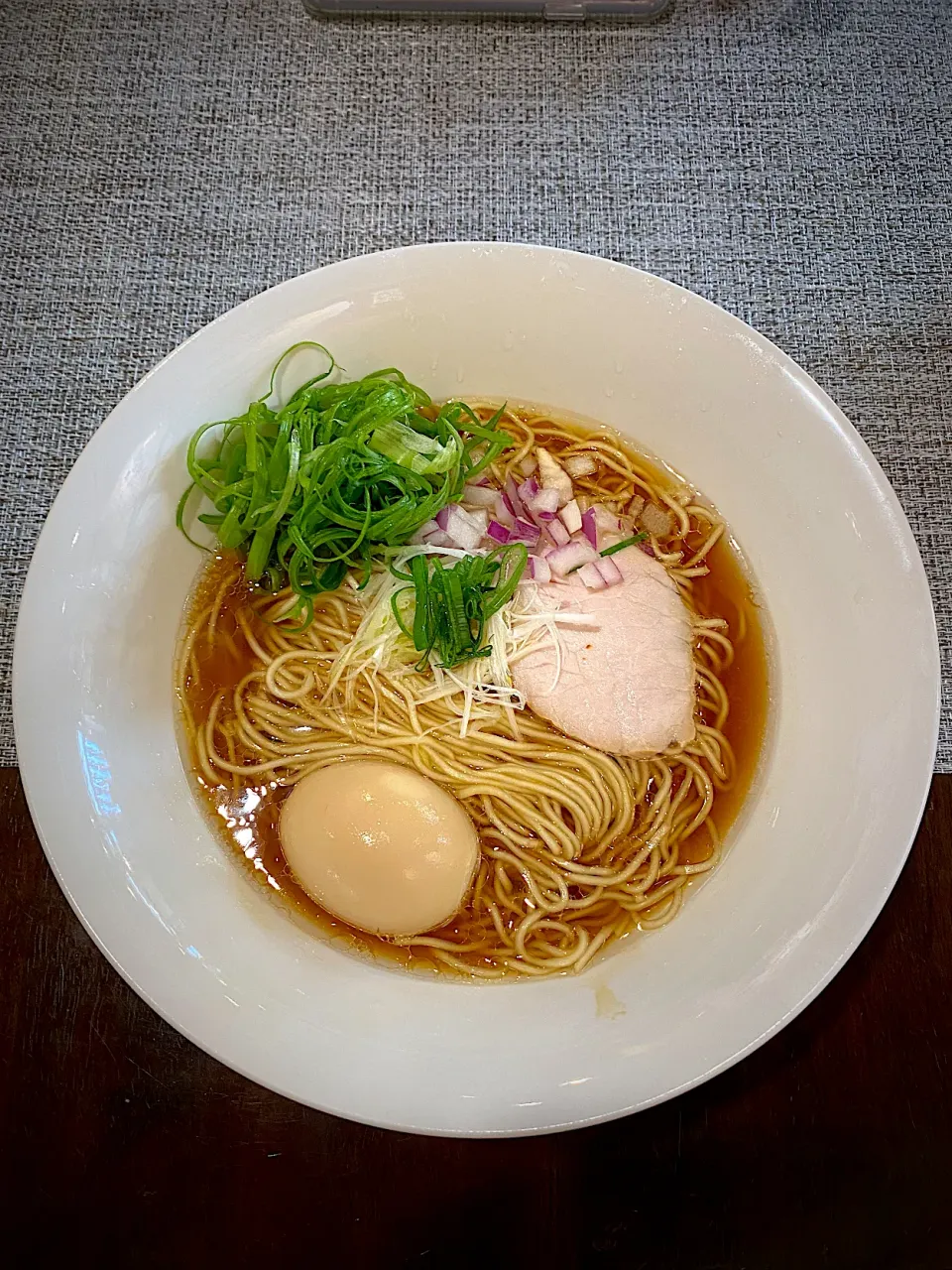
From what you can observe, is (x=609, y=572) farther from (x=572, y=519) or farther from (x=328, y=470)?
(x=328, y=470)

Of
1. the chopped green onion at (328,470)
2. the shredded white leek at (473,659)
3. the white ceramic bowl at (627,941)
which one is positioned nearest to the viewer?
the white ceramic bowl at (627,941)

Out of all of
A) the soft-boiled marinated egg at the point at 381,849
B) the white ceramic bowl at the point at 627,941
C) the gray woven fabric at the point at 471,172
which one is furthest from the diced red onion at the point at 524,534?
the gray woven fabric at the point at 471,172

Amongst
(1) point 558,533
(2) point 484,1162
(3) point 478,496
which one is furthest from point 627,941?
(3) point 478,496

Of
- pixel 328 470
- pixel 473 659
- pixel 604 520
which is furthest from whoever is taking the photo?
pixel 604 520

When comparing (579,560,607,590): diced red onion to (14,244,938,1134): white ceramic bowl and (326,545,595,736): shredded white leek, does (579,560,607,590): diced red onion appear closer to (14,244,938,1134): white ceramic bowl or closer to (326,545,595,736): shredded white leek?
(326,545,595,736): shredded white leek

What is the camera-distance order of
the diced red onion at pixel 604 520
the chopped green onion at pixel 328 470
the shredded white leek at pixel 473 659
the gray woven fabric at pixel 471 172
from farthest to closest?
the gray woven fabric at pixel 471 172, the diced red onion at pixel 604 520, the shredded white leek at pixel 473 659, the chopped green onion at pixel 328 470

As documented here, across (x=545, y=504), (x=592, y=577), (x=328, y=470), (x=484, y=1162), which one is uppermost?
(x=328, y=470)

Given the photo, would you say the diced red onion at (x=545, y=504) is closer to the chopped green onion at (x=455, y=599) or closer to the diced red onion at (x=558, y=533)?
the diced red onion at (x=558, y=533)

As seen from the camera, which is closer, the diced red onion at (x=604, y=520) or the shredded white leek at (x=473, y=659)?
the shredded white leek at (x=473, y=659)
